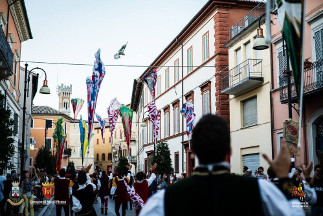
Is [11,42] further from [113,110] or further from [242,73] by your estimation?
[242,73]

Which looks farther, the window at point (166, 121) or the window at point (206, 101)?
the window at point (166, 121)

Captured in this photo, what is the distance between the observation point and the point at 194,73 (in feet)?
111

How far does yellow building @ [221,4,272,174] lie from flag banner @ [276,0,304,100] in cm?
1523

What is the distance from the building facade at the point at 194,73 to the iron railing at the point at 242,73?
200cm

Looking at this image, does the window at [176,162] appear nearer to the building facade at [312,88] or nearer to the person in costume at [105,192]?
the person in costume at [105,192]

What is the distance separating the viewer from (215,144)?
113 inches

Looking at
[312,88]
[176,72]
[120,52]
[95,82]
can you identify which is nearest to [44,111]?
[176,72]

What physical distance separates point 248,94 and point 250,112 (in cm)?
100

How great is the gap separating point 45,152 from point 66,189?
3653 cm

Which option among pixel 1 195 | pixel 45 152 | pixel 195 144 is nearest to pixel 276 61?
pixel 1 195

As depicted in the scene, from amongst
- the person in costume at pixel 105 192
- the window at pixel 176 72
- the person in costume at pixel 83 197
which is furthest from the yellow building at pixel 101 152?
the person in costume at pixel 83 197

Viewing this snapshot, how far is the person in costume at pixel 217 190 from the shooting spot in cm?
271

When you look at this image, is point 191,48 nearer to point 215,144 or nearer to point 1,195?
point 1,195

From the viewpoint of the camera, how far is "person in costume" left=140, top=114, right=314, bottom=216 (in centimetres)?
271
